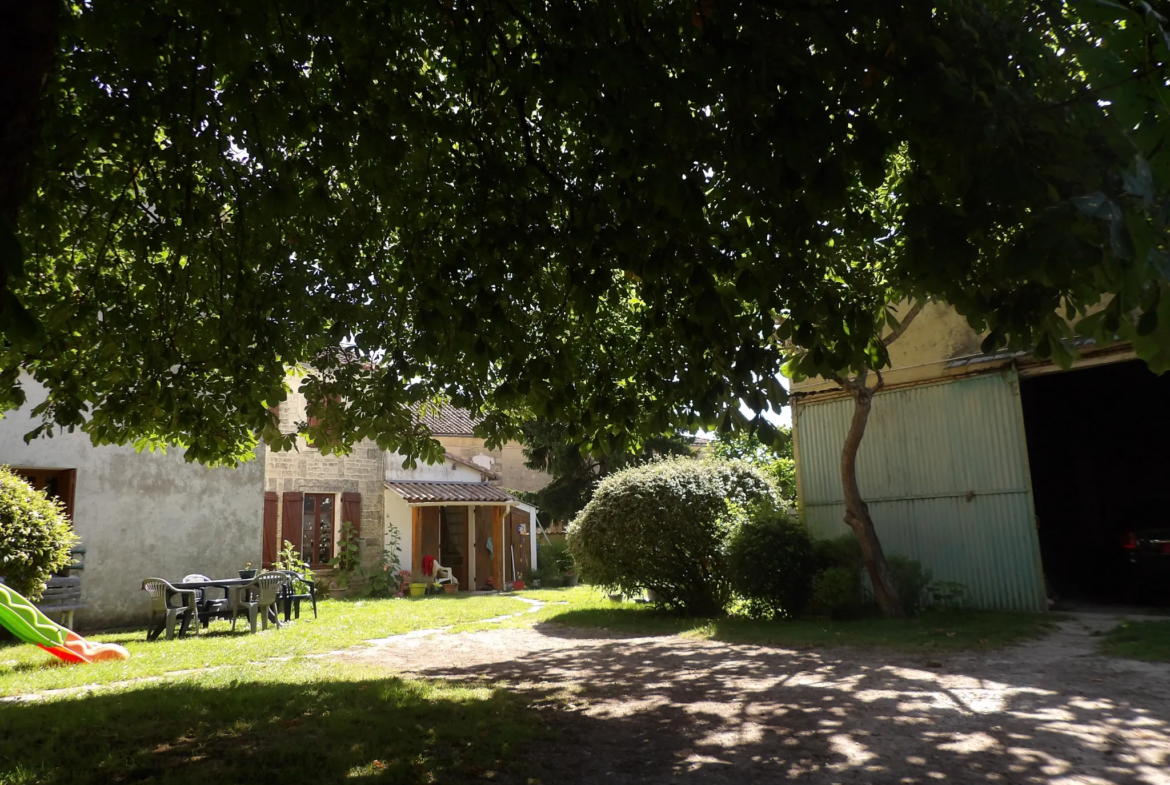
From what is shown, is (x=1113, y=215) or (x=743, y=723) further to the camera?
(x=743, y=723)

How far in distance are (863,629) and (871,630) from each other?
0.52ft

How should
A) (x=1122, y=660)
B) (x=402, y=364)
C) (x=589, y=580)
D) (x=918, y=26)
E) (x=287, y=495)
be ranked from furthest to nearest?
(x=287, y=495)
(x=589, y=580)
(x=1122, y=660)
(x=402, y=364)
(x=918, y=26)

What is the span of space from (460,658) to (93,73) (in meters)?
7.41

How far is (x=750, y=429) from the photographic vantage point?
502cm

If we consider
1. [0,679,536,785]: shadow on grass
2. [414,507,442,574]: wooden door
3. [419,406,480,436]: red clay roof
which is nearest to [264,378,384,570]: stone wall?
[414,507,442,574]: wooden door

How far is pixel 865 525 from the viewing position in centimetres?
1157

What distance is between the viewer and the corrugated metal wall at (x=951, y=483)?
453 inches

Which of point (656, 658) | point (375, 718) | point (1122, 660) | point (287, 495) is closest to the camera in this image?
point (375, 718)

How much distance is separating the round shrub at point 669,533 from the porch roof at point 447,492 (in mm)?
10697

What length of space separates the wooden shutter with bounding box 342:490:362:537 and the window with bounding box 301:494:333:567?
1.27 ft

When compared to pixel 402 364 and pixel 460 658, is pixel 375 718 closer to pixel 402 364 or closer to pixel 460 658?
pixel 402 364

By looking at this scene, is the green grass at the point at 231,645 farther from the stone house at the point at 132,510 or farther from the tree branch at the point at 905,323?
the tree branch at the point at 905,323

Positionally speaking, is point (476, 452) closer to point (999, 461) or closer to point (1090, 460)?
point (1090, 460)

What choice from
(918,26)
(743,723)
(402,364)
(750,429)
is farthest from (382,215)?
(743,723)
